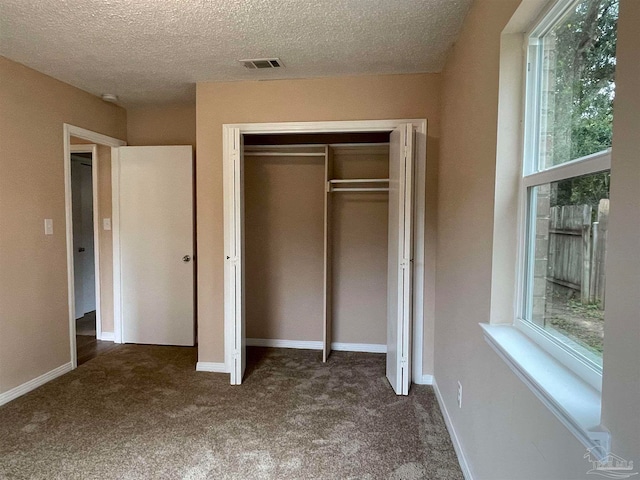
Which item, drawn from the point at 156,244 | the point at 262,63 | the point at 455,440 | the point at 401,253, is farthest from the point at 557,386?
the point at 156,244

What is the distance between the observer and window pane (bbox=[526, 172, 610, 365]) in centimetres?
98

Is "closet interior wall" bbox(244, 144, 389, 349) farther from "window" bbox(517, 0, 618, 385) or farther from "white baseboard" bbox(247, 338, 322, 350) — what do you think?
"window" bbox(517, 0, 618, 385)

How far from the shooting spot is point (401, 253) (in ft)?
8.70

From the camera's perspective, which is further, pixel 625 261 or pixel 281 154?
pixel 281 154

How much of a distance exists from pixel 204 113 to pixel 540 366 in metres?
2.89

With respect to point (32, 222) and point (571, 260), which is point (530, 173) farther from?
point (32, 222)

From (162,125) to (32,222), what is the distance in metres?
1.57

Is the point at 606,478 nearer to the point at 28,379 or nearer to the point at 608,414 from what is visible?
the point at 608,414

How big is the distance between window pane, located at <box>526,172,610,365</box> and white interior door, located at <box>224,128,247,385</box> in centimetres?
205

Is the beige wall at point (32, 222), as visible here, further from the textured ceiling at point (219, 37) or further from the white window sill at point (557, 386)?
the white window sill at point (557, 386)

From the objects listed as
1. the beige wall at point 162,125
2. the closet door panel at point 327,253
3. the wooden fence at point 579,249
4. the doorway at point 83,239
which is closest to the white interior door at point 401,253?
the closet door panel at point 327,253

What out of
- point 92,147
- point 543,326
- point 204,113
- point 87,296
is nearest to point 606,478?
point 543,326

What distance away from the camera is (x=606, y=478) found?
0.74 meters

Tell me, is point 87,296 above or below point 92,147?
below
